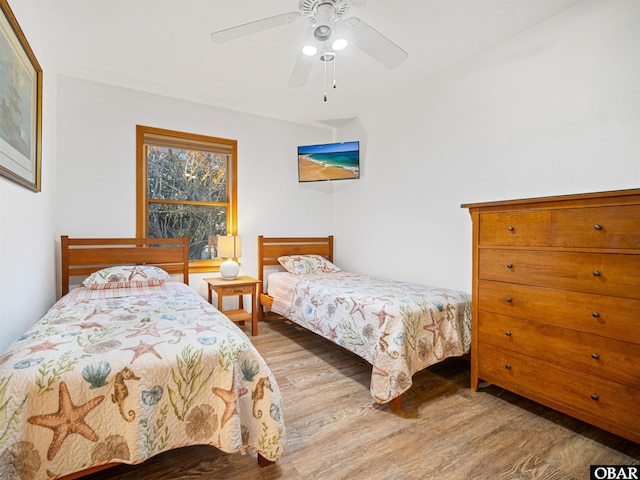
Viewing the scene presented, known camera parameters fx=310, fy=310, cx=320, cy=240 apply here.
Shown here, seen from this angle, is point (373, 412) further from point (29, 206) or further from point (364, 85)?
point (364, 85)

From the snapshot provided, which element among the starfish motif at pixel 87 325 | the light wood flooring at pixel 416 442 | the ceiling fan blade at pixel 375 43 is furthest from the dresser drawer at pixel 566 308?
the starfish motif at pixel 87 325

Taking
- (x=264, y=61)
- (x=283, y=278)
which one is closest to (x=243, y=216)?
(x=283, y=278)

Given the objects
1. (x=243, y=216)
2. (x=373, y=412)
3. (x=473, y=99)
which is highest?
(x=473, y=99)

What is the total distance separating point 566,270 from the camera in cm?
160

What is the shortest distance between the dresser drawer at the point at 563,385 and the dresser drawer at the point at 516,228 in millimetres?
658

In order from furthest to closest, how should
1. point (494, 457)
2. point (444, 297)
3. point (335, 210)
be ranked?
point (335, 210) < point (444, 297) < point (494, 457)

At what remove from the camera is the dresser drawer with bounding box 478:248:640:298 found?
4.62ft

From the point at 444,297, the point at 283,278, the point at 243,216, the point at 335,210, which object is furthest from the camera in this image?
the point at 335,210

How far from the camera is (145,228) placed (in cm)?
317

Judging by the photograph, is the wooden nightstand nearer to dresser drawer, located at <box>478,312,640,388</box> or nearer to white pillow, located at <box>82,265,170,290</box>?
white pillow, located at <box>82,265,170,290</box>

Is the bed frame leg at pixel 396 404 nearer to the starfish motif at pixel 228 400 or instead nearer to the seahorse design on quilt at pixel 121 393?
the starfish motif at pixel 228 400

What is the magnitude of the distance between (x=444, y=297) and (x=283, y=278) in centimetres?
173

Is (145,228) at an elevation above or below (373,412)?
above

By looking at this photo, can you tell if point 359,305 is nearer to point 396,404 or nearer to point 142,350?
point 396,404
